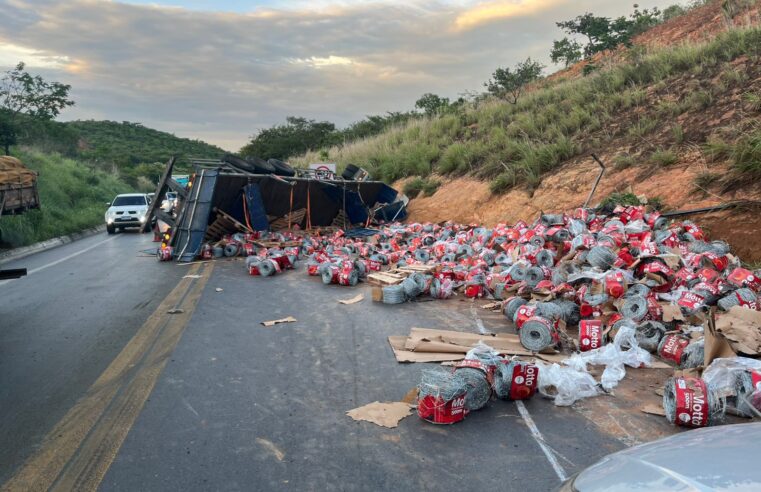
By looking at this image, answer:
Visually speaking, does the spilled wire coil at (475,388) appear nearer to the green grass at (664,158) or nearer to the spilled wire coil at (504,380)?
the spilled wire coil at (504,380)

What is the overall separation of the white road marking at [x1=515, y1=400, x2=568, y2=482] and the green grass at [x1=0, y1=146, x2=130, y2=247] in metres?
13.6

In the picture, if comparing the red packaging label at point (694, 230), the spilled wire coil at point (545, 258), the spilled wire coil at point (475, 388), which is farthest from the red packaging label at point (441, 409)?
the red packaging label at point (694, 230)

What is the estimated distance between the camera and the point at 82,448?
3838 mm

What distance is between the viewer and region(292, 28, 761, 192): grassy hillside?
39.6 ft

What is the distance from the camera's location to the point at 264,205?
16453 millimetres

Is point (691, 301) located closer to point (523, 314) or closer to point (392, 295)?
point (523, 314)

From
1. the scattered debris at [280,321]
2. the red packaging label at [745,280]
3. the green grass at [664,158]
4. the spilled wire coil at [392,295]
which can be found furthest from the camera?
the green grass at [664,158]

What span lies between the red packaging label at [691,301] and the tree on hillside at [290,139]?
4338 cm

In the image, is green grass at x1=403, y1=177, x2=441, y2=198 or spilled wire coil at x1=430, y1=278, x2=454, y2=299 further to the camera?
green grass at x1=403, y1=177, x2=441, y2=198

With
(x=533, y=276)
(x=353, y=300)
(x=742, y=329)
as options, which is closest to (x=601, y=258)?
(x=533, y=276)

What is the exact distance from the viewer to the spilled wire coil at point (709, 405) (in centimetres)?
424

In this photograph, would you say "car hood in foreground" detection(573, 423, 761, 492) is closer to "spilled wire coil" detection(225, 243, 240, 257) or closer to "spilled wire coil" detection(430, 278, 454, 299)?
"spilled wire coil" detection(430, 278, 454, 299)

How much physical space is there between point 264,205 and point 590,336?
1206 centimetres

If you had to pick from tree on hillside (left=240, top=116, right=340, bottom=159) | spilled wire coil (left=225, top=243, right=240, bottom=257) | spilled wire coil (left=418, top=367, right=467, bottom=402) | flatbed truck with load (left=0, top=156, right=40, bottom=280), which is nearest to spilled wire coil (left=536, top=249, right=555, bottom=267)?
spilled wire coil (left=418, top=367, right=467, bottom=402)
